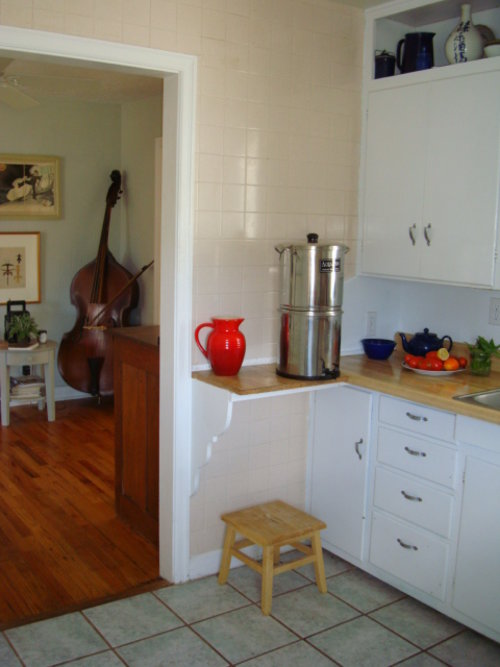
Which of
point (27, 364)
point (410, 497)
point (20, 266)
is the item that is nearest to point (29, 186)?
point (20, 266)

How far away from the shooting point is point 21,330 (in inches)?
213

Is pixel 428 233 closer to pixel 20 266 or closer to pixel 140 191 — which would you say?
pixel 140 191

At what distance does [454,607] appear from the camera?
272cm

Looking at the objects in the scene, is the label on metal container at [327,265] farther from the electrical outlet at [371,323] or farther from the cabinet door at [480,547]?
the cabinet door at [480,547]

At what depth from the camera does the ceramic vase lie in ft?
9.52

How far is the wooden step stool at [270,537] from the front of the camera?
112 inches

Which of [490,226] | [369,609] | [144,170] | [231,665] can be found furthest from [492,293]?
[144,170]

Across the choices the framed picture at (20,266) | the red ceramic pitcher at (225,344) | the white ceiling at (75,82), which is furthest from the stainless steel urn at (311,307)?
the framed picture at (20,266)

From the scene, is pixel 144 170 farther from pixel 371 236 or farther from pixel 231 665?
pixel 231 665

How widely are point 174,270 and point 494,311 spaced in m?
1.35

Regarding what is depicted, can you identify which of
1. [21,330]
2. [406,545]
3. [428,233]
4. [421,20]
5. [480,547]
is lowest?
[406,545]

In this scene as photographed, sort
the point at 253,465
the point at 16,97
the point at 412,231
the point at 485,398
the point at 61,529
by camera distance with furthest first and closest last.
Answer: the point at 16,97, the point at 61,529, the point at 253,465, the point at 412,231, the point at 485,398

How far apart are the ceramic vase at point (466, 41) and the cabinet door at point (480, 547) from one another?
1546mm

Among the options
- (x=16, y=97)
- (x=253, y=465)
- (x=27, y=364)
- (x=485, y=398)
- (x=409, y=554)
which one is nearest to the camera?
(x=485, y=398)
